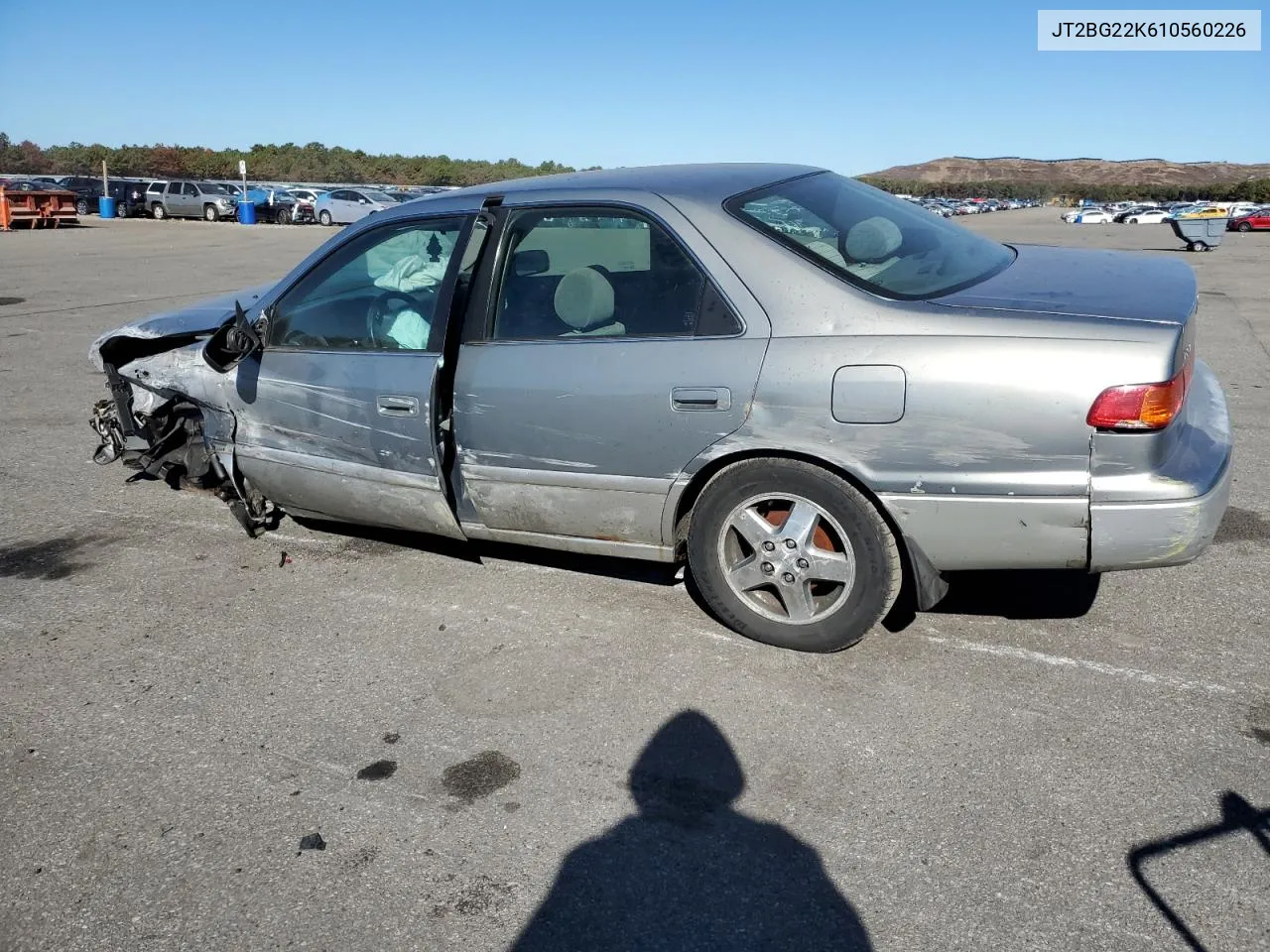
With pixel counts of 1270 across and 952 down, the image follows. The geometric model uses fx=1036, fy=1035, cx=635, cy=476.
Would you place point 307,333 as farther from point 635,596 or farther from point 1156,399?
point 1156,399

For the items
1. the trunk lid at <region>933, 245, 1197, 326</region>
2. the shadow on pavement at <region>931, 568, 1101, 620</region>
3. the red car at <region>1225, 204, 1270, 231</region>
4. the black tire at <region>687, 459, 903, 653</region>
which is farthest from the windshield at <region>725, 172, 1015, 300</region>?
the red car at <region>1225, 204, 1270, 231</region>

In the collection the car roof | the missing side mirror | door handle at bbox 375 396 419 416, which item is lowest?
door handle at bbox 375 396 419 416

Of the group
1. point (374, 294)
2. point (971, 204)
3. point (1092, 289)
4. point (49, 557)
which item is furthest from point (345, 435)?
point (971, 204)

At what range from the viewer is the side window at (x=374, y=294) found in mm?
4266

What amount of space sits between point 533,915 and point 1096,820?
1.52m

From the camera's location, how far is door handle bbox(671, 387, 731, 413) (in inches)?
141

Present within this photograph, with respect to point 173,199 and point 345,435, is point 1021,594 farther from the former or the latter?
point 173,199

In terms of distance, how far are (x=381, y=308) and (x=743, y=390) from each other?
1.75 meters

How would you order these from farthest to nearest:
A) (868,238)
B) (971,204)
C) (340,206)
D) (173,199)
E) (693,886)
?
(971,204), (173,199), (340,206), (868,238), (693,886)

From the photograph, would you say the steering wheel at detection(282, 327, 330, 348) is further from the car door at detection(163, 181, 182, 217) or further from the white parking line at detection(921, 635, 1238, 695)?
the car door at detection(163, 181, 182, 217)

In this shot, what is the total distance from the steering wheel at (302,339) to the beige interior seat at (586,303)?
3.84 ft

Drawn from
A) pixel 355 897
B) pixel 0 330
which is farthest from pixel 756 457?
pixel 0 330

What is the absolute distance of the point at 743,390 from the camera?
3.54 m

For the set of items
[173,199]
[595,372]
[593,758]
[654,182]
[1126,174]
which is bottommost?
[593,758]
